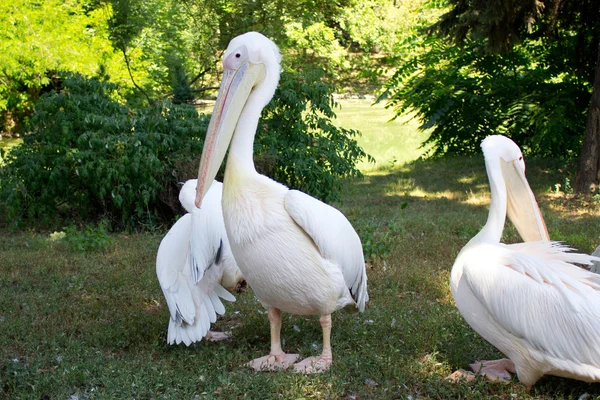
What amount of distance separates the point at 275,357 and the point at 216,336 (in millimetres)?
595

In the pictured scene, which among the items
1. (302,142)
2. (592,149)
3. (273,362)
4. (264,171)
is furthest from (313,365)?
(592,149)

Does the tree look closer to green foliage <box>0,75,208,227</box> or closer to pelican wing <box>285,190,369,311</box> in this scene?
green foliage <box>0,75,208,227</box>

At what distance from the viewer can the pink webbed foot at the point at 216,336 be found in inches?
162

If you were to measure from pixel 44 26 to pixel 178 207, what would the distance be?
9.19 m

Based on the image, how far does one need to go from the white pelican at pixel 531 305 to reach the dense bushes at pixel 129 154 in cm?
410

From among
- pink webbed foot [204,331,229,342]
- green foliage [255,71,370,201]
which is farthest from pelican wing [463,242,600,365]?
green foliage [255,71,370,201]

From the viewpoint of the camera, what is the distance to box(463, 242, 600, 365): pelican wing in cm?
300

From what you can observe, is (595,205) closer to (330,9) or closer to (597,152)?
(597,152)

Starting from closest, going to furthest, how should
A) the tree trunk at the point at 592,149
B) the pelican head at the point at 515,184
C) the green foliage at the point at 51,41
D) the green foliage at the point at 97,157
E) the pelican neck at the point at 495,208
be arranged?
the pelican neck at the point at 495,208 → the pelican head at the point at 515,184 → the green foliage at the point at 97,157 → the tree trunk at the point at 592,149 → the green foliage at the point at 51,41

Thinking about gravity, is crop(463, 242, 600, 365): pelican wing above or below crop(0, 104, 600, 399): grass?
above

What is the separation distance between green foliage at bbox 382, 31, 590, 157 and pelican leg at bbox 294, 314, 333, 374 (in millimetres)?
7967

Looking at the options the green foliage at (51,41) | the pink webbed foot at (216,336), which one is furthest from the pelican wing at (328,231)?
the green foliage at (51,41)

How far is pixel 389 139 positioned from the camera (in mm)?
18234

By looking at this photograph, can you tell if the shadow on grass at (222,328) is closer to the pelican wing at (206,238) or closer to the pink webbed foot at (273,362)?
the pink webbed foot at (273,362)
